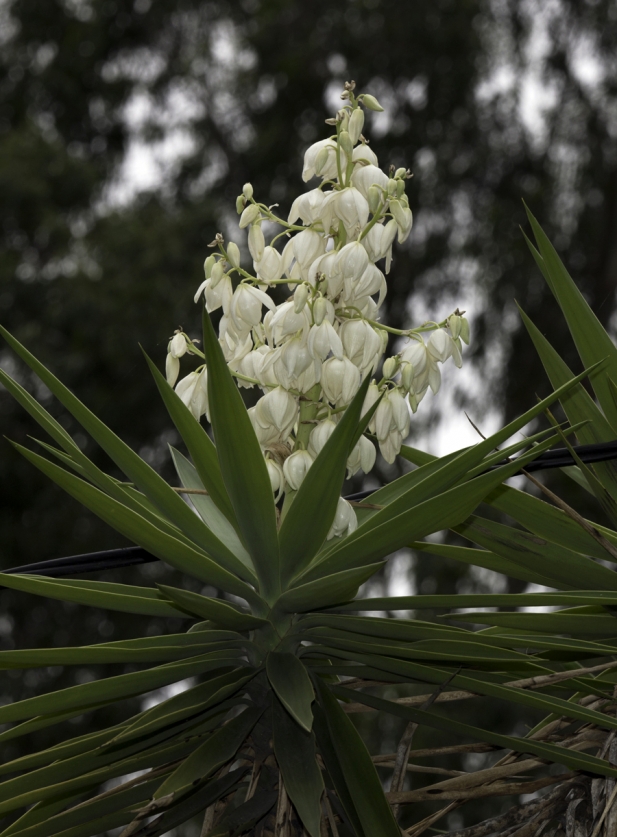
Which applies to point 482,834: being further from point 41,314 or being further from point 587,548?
point 41,314

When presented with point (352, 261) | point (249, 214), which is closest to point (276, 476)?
point (352, 261)

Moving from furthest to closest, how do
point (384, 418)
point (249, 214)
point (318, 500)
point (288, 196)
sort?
point (288, 196), point (249, 214), point (384, 418), point (318, 500)

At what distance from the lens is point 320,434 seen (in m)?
1.44

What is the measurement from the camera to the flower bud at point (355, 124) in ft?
5.08

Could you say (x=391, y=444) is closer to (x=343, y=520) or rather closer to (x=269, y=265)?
(x=343, y=520)

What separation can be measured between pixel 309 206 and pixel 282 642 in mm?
659

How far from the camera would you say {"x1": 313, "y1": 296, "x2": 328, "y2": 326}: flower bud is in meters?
1.39

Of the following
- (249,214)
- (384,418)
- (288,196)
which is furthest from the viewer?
(288,196)

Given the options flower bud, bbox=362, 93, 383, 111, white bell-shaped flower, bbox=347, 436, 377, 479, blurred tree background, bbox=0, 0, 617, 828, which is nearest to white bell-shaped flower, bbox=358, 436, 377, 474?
white bell-shaped flower, bbox=347, 436, 377, 479

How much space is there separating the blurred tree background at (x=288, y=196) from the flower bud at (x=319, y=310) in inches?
232

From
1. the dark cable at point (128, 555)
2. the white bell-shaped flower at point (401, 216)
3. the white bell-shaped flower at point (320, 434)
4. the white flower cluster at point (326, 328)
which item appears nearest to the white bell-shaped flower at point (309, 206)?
the white flower cluster at point (326, 328)

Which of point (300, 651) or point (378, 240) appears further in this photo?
point (378, 240)

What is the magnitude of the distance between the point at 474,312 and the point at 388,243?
6.76 meters

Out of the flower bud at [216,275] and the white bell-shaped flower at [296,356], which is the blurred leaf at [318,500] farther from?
the flower bud at [216,275]
